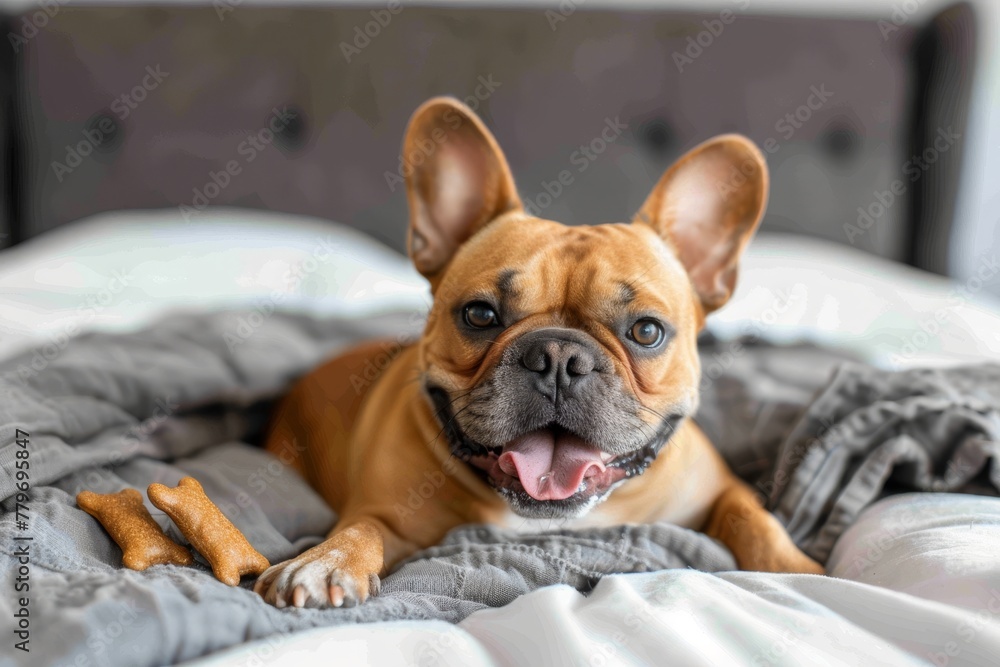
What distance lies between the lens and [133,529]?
1067mm

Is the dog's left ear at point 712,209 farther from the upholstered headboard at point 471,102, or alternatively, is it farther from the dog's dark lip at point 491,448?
the upholstered headboard at point 471,102

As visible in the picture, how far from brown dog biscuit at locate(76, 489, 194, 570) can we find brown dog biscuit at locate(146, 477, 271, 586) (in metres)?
0.03

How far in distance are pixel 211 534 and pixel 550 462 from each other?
0.48 metres

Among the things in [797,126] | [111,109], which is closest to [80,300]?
[111,109]

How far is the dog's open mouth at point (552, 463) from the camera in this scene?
116 cm

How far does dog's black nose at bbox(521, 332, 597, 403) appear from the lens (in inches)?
44.6

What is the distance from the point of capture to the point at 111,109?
2.80 meters

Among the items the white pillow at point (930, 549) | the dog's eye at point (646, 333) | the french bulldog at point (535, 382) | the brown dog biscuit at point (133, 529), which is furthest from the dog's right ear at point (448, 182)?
the white pillow at point (930, 549)

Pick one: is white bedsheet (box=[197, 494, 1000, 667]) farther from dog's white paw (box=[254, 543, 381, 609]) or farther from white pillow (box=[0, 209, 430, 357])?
white pillow (box=[0, 209, 430, 357])

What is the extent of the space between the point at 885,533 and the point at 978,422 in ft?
1.14

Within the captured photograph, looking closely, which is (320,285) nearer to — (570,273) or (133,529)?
(570,273)

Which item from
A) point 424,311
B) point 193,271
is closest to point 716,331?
point 424,311

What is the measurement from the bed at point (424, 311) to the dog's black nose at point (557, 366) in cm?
23

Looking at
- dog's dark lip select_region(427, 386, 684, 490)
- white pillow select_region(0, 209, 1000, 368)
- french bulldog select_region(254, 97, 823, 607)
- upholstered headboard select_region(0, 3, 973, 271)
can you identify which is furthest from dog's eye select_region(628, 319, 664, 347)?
upholstered headboard select_region(0, 3, 973, 271)
